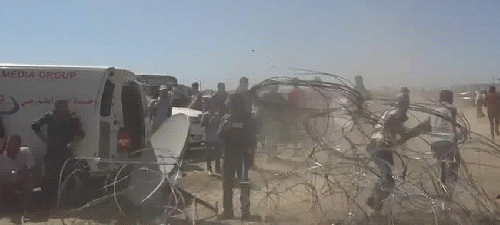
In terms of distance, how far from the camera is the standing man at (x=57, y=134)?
7793mm

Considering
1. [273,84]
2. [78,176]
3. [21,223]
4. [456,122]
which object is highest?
[273,84]

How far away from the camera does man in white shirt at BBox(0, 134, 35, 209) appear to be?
7.62 metres

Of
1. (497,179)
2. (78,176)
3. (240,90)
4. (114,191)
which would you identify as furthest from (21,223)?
(497,179)

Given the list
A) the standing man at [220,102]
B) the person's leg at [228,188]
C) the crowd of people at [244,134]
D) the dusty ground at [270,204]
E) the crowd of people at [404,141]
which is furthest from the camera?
the standing man at [220,102]

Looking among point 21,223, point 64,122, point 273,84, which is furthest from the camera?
point 64,122

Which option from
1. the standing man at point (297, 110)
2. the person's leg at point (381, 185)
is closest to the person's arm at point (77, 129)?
the standing man at point (297, 110)

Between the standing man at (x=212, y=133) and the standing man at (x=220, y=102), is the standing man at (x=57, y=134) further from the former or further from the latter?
the standing man at (x=220, y=102)

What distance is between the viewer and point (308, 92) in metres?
6.69

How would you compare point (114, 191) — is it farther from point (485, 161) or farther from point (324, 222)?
point (485, 161)

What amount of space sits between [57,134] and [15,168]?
0.68 metres

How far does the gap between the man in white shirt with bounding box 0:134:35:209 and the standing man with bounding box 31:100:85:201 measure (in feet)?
0.99

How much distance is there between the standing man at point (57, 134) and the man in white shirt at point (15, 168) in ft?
0.99

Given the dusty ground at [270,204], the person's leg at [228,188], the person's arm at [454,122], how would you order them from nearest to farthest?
the dusty ground at [270,204]
the person's arm at [454,122]
the person's leg at [228,188]

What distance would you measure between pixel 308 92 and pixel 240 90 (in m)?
1.16
